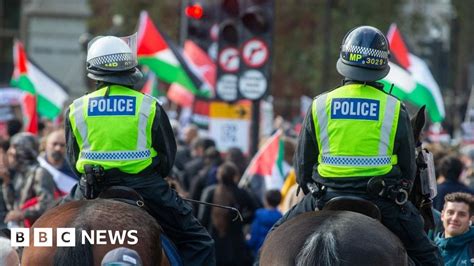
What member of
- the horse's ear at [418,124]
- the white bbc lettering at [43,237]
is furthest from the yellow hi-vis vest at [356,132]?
the white bbc lettering at [43,237]

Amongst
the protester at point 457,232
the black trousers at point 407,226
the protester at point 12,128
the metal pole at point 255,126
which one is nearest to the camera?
the black trousers at point 407,226

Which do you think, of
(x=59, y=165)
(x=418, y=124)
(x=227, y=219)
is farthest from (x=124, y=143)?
(x=227, y=219)

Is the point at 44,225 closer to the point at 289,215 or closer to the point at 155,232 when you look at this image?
the point at 155,232

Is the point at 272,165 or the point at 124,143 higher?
the point at 124,143

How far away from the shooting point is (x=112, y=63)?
826cm

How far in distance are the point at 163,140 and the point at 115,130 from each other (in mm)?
330

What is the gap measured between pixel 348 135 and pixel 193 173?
10183mm

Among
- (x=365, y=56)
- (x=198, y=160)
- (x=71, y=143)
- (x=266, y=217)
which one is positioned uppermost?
A: (x=365, y=56)

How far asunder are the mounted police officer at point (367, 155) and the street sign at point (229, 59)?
10347 millimetres

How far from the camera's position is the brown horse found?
7090mm

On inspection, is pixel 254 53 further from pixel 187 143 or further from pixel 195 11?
pixel 187 143

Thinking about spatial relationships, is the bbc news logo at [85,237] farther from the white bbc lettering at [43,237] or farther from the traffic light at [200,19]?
the traffic light at [200,19]

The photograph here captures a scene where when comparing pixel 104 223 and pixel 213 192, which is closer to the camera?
pixel 104 223

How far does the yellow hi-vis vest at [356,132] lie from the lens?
7688 millimetres
